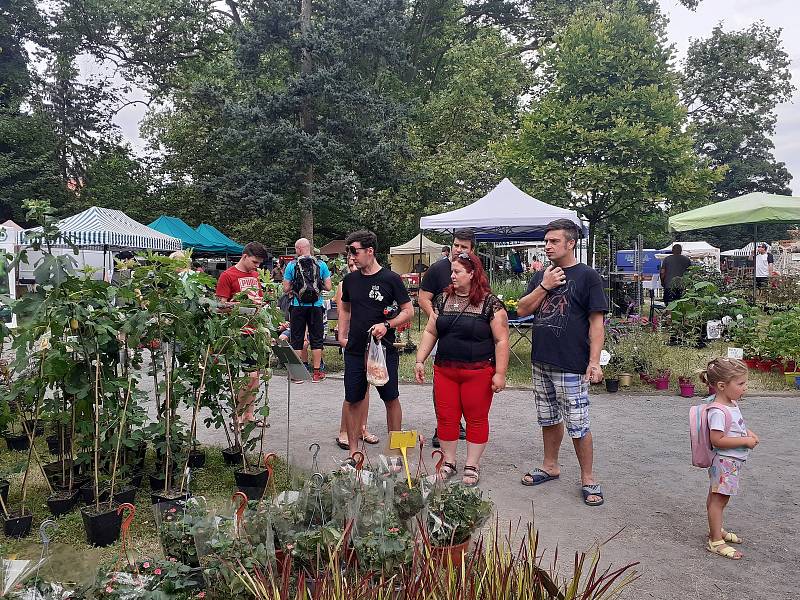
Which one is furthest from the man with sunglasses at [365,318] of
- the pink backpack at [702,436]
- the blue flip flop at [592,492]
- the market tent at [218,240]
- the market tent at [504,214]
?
the market tent at [218,240]

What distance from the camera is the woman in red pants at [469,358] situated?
410 centimetres

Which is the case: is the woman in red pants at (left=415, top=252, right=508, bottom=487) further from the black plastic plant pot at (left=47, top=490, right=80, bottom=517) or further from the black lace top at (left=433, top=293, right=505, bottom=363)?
the black plastic plant pot at (left=47, top=490, right=80, bottom=517)

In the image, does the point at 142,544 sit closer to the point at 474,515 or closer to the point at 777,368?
the point at 474,515

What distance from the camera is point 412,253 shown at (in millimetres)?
24500

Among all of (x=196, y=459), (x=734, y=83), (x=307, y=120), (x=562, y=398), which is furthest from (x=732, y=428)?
(x=734, y=83)

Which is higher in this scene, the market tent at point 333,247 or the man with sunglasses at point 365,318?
the market tent at point 333,247

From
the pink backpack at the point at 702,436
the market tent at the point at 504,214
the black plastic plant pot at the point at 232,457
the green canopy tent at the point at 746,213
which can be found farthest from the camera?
the green canopy tent at the point at 746,213

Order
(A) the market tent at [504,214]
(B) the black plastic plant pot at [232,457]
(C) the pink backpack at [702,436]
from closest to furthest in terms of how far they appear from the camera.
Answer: (C) the pink backpack at [702,436], (B) the black plastic plant pot at [232,457], (A) the market tent at [504,214]

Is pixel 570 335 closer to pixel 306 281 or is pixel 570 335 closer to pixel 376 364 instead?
pixel 376 364

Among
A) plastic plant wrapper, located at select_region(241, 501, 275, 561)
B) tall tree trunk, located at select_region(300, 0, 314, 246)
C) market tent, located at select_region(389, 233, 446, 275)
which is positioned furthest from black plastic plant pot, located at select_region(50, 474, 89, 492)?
market tent, located at select_region(389, 233, 446, 275)

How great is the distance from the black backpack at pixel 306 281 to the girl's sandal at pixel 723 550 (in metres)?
5.38

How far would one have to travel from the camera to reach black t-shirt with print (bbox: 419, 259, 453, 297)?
4754 millimetres

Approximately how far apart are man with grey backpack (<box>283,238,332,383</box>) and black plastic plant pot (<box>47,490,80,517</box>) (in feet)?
13.5

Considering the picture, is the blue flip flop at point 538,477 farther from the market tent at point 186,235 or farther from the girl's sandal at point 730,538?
the market tent at point 186,235
